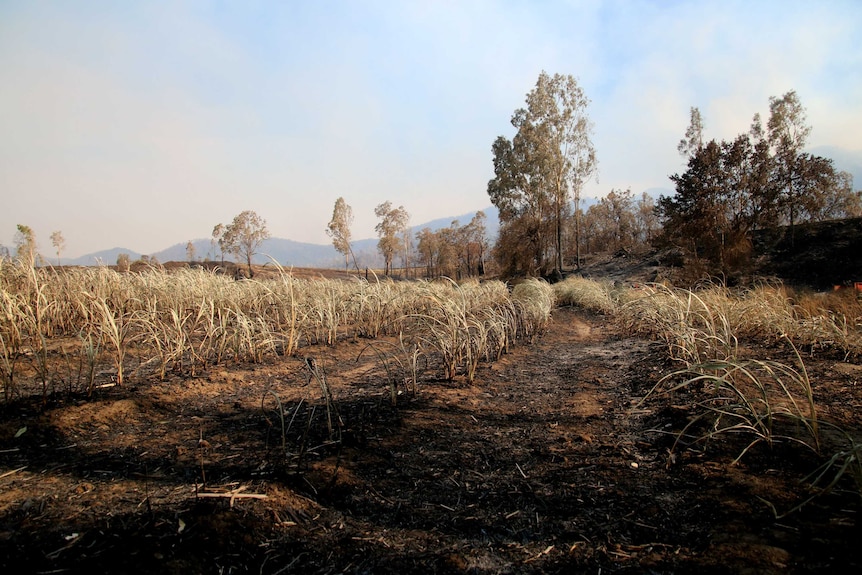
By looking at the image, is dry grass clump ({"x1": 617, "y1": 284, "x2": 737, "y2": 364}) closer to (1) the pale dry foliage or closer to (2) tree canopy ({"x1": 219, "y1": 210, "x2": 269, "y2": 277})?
(1) the pale dry foliage

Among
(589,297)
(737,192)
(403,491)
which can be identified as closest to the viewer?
(403,491)

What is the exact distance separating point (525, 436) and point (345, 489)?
1235 mm

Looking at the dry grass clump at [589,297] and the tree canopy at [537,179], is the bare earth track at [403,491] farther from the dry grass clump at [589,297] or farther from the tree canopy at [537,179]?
the tree canopy at [537,179]

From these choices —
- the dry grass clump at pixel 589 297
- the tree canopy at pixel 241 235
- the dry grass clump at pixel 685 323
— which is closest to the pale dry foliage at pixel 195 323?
the dry grass clump at pixel 685 323

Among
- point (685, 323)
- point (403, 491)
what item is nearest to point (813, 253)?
point (685, 323)

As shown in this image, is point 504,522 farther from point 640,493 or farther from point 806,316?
point 806,316

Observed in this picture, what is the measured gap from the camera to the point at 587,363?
4512 millimetres

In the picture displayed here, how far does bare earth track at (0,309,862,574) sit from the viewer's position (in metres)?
1.27

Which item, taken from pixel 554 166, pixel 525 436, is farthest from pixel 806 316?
pixel 554 166

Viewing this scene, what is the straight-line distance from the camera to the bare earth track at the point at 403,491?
1.27m

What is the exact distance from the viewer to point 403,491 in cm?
182

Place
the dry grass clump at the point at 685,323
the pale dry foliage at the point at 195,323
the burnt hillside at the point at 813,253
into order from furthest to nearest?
the burnt hillside at the point at 813,253, the pale dry foliage at the point at 195,323, the dry grass clump at the point at 685,323

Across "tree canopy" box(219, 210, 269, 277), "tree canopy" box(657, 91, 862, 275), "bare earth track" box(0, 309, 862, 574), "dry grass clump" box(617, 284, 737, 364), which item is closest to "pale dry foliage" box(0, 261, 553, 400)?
"bare earth track" box(0, 309, 862, 574)

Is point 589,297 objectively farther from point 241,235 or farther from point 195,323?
point 241,235
